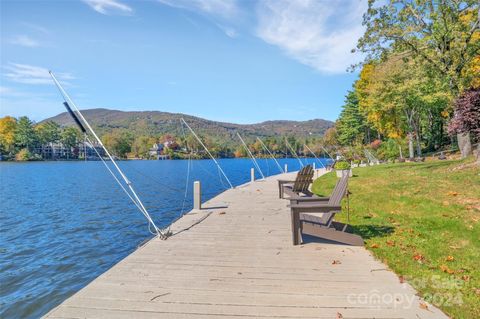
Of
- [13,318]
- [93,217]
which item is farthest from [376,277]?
[93,217]

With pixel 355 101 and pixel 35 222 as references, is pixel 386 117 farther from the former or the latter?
pixel 35 222

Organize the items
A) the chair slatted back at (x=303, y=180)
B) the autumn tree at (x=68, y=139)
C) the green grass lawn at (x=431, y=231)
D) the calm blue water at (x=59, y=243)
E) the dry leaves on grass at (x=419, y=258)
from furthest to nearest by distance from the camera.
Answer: the autumn tree at (x=68, y=139) → the chair slatted back at (x=303, y=180) → the calm blue water at (x=59, y=243) → the dry leaves on grass at (x=419, y=258) → the green grass lawn at (x=431, y=231)

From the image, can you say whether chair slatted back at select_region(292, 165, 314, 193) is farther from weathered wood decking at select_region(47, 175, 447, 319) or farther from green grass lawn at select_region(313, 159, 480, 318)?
weathered wood decking at select_region(47, 175, 447, 319)

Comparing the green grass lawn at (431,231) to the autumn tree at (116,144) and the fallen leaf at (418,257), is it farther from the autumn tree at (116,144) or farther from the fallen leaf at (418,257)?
the autumn tree at (116,144)

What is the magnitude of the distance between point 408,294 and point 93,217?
577 inches

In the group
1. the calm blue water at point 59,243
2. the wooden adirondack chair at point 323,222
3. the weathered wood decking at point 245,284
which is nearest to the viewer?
the weathered wood decking at point 245,284

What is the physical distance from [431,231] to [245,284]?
455cm

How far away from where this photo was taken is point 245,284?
4.35 meters

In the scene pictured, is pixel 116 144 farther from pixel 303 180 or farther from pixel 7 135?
pixel 303 180

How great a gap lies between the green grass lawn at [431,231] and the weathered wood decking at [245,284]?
338 millimetres

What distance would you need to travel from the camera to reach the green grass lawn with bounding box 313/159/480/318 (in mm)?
4156

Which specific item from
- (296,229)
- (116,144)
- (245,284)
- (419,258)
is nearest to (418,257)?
(419,258)

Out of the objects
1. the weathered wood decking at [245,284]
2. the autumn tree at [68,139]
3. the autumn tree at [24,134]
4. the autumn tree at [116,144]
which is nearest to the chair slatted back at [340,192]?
the weathered wood decking at [245,284]

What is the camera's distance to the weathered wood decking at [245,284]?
3617 mm
